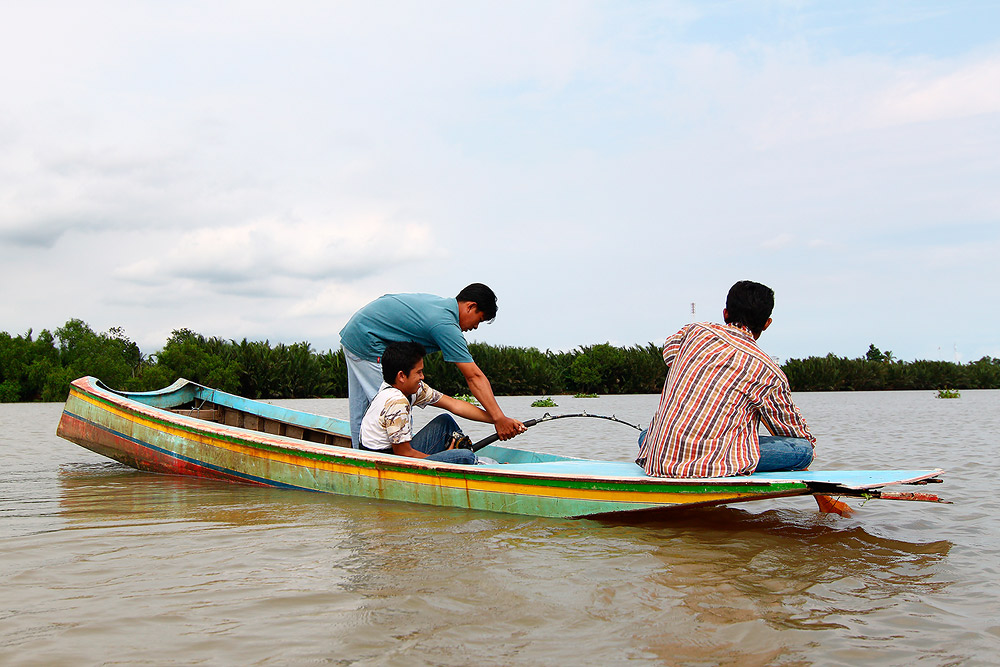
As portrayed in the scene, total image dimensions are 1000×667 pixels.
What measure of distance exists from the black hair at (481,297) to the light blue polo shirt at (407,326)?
0.35 feet

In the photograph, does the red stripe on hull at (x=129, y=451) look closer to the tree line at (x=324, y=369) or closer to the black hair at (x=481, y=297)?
the black hair at (x=481, y=297)

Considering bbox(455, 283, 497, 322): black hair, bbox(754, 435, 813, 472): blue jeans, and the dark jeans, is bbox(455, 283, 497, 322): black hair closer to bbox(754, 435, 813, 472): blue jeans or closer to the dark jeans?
the dark jeans

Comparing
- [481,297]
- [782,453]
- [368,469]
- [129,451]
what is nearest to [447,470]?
[368,469]

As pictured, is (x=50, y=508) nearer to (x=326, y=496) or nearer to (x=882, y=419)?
(x=326, y=496)

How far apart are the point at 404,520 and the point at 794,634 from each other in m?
2.54

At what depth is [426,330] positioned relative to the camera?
5016mm

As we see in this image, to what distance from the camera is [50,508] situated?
195 inches

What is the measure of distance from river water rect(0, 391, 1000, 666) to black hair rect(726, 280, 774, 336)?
1.13 m

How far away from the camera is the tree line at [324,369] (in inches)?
859

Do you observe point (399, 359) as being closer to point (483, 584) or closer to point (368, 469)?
point (368, 469)

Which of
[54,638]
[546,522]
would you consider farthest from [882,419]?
[54,638]

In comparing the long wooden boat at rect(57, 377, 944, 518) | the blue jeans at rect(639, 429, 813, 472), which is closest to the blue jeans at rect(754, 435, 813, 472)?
the blue jeans at rect(639, 429, 813, 472)

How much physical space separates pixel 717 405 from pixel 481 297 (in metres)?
1.87

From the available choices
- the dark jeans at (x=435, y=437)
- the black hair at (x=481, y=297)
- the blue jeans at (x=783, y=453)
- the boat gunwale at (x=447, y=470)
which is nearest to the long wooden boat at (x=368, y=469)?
the boat gunwale at (x=447, y=470)
